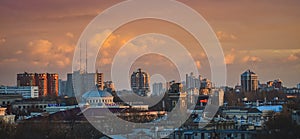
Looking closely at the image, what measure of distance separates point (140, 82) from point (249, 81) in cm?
2370

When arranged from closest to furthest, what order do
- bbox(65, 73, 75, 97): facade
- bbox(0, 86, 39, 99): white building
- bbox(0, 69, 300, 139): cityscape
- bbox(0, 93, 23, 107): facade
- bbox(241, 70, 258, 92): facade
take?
bbox(0, 69, 300, 139): cityscape < bbox(0, 93, 23, 107): facade < bbox(65, 73, 75, 97): facade < bbox(0, 86, 39, 99): white building < bbox(241, 70, 258, 92): facade

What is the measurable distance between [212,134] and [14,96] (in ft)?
136

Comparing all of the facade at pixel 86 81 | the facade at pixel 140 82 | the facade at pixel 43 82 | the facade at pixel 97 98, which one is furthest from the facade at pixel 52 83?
the facade at pixel 97 98

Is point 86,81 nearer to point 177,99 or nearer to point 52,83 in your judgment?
point 177,99

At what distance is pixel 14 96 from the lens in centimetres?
7319

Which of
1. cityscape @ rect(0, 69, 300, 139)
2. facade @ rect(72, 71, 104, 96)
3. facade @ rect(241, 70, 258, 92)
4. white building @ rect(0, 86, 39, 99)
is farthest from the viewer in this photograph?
facade @ rect(241, 70, 258, 92)

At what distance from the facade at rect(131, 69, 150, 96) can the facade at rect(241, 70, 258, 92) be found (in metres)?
20.2

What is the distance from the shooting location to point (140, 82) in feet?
270

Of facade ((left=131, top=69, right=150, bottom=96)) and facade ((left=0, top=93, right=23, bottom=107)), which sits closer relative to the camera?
facade ((left=0, top=93, right=23, bottom=107))

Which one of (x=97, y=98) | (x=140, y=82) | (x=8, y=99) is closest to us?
(x=97, y=98)

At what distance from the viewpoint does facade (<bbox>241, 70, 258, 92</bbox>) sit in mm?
100938

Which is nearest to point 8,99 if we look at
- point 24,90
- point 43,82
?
point 24,90

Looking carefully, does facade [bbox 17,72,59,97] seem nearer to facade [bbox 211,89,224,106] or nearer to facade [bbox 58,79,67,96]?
facade [bbox 58,79,67,96]

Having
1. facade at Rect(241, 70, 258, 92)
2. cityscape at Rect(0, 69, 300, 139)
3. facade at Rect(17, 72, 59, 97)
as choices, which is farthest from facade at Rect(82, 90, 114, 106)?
facade at Rect(241, 70, 258, 92)
